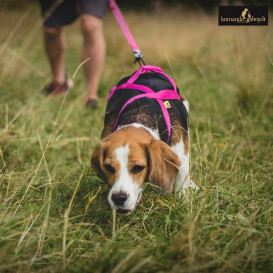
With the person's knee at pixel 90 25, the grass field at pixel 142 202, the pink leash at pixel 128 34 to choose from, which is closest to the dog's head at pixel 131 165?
the grass field at pixel 142 202

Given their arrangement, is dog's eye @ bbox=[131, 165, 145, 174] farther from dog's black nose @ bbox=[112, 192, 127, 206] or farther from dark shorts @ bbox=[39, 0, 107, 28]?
dark shorts @ bbox=[39, 0, 107, 28]

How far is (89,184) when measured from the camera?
271cm

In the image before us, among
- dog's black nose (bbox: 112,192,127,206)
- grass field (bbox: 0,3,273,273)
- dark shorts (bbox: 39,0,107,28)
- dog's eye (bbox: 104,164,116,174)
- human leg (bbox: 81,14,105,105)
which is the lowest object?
grass field (bbox: 0,3,273,273)

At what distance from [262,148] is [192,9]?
347 centimetres

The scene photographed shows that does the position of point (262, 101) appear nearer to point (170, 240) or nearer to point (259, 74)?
point (259, 74)

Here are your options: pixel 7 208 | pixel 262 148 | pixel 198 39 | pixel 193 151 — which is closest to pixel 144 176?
pixel 7 208

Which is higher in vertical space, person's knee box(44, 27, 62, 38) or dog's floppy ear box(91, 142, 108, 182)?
person's knee box(44, 27, 62, 38)

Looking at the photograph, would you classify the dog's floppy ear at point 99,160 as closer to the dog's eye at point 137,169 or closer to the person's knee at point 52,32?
the dog's eye at point 137,169

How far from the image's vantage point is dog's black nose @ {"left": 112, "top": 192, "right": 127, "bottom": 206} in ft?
6.75

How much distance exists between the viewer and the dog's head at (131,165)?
2113 millimetres

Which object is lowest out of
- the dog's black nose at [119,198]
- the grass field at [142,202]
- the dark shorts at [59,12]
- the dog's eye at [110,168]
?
the grass field at [142,202]

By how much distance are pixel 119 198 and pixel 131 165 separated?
0.25 m

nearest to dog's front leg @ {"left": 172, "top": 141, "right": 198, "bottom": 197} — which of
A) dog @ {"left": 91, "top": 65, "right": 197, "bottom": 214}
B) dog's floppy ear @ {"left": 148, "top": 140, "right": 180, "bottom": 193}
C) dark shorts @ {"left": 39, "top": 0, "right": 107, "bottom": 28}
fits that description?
dog @ {"left": 91, "top": 65, "right": 197, "bottom": 214}

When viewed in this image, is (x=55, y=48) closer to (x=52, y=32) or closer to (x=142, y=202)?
(x=52, y=32)
